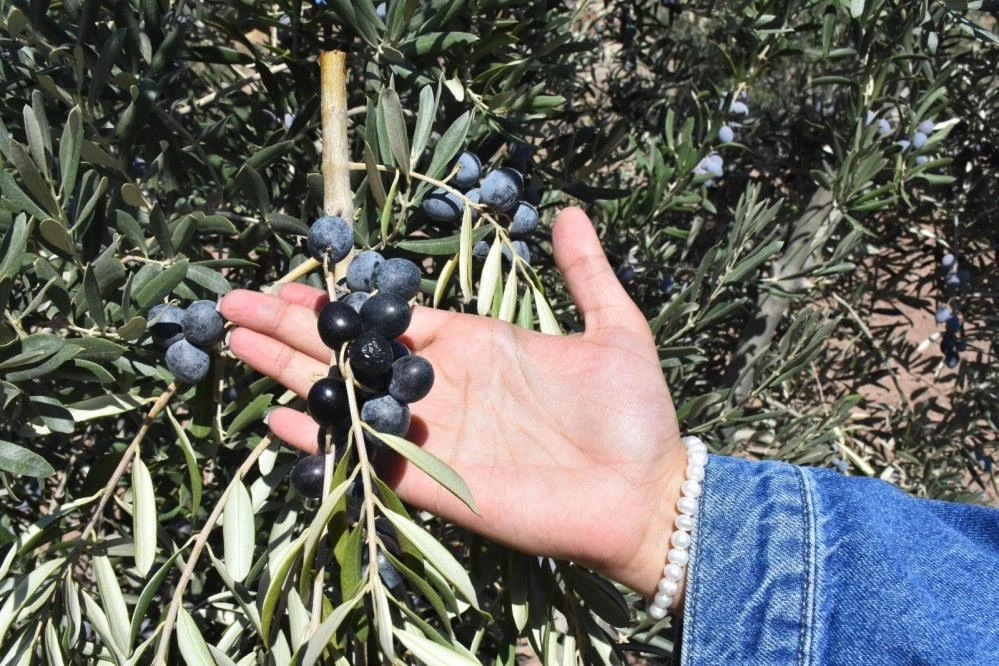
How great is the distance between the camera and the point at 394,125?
111cm

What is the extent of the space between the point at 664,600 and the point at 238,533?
64 cm

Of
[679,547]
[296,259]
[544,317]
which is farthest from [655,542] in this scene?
[296,259]

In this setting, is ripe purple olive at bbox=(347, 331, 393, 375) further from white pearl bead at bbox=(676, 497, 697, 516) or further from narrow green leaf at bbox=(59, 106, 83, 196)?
white pearl bead at bbox=(676, 497, 697, 516)

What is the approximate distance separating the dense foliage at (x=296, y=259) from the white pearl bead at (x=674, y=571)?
0.09 metres

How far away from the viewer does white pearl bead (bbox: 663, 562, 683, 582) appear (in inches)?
46.7

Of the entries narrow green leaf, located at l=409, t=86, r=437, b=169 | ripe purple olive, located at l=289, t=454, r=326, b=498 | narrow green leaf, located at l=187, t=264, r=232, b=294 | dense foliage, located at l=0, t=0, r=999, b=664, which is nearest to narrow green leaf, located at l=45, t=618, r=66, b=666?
dense foliage, located at l=0, t=0, r=999, b=664

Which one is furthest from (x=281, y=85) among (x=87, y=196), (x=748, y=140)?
(x=748, y=140)

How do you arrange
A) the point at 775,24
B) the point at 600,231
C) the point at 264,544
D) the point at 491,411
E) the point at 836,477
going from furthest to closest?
the point at 600,231, the point at 775,24, the point at 264,544, the point at 491,411, the point at 836,477

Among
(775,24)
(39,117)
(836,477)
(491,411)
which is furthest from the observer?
(775,24)

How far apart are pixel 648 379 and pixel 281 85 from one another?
0.91 meters

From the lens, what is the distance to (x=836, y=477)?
116cm

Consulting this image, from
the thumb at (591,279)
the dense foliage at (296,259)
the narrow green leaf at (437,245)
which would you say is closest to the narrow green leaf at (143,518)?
the dense foliage at (296,259)

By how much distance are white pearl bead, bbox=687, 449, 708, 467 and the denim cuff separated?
69mm

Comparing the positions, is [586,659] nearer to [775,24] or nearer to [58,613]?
[58,613]
